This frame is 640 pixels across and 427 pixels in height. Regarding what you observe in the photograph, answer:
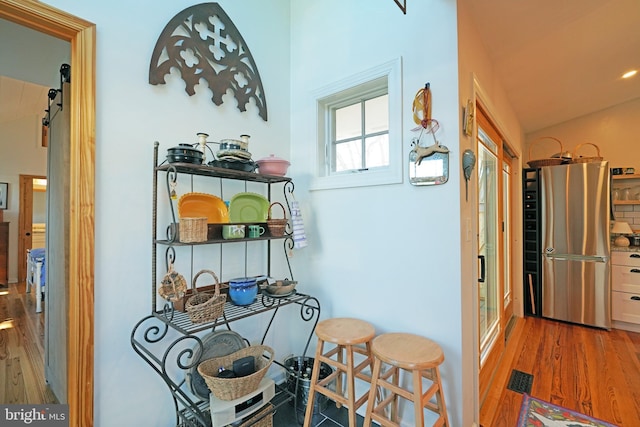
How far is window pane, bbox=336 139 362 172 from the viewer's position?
2.00 meters

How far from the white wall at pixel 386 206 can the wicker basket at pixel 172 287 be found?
97cm

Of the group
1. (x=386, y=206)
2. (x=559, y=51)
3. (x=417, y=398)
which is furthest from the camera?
(x=559, y=51)

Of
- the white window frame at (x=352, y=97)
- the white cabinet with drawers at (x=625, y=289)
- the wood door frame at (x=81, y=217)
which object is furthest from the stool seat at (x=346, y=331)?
the white cabinet with drawers at (x=625, y=289)

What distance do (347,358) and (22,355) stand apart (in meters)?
3.19

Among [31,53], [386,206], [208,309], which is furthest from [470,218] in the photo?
[31,53]

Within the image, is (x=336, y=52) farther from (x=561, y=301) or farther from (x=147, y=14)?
(x=561, y=301)

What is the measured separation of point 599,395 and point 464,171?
211 centimetres

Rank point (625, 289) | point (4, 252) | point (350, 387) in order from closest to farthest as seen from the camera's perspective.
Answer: point (350, 387), point (625, 289), point (4, 252)

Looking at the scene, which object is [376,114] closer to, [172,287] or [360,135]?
[360,135]

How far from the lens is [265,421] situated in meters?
1.49

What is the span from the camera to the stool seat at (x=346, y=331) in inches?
58.0

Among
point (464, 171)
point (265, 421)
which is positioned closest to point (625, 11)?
point (464, 171)

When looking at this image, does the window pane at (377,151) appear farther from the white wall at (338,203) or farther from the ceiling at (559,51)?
the ceiling at (559,51)

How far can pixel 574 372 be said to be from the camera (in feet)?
7.59
